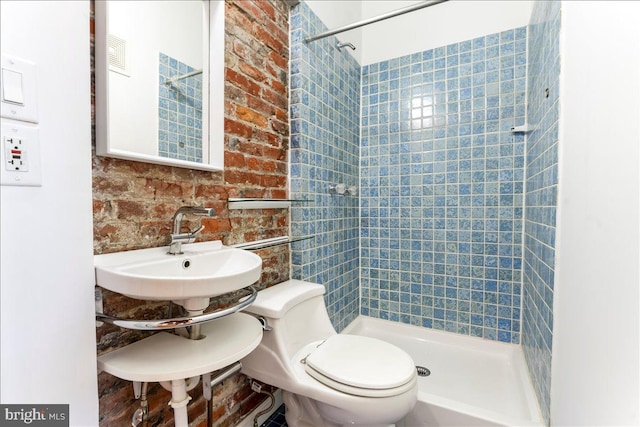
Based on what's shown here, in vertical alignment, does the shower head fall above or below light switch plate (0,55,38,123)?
above

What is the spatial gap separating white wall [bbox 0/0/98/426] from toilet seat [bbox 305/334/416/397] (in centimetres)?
77

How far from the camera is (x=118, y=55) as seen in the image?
975 mm

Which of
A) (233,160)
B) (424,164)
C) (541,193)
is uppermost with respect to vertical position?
(424,164)

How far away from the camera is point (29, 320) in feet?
2.39

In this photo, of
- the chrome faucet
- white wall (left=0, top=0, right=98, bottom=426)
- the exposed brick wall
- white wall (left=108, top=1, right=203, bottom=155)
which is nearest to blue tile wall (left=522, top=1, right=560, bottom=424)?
the exposed brick wall

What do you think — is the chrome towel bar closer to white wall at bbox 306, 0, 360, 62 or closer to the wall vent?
the wall vent

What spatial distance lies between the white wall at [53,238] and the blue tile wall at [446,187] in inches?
74.1

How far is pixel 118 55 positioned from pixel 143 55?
0.11 meters

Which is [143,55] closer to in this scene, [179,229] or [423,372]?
[179,229]

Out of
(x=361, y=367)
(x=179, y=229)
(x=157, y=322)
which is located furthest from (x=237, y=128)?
(x=361, y=367)

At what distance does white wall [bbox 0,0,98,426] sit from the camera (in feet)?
2.29

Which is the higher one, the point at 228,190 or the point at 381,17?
the point at 381,17

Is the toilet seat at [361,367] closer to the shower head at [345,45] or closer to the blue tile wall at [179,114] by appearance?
the blue tile wall at [179,114]

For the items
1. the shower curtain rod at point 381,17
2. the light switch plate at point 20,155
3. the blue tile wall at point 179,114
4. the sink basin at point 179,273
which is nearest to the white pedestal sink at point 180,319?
the sink basin at point 179,273
